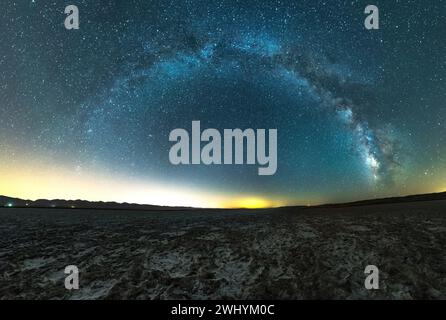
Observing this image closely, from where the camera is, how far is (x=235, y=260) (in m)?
7.49

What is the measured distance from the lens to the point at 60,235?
32.5 ft

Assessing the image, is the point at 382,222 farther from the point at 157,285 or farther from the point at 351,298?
the point at 157,285

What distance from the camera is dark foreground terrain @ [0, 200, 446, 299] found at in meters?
6.19

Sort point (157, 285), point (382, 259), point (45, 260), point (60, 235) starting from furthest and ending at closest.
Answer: point (60, 235) < point (45, 260) < point (382, 259) < point (157, 285)

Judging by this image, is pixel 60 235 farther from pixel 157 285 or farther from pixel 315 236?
pixel 315 236

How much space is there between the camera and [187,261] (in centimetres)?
752

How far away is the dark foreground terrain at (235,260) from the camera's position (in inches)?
244
